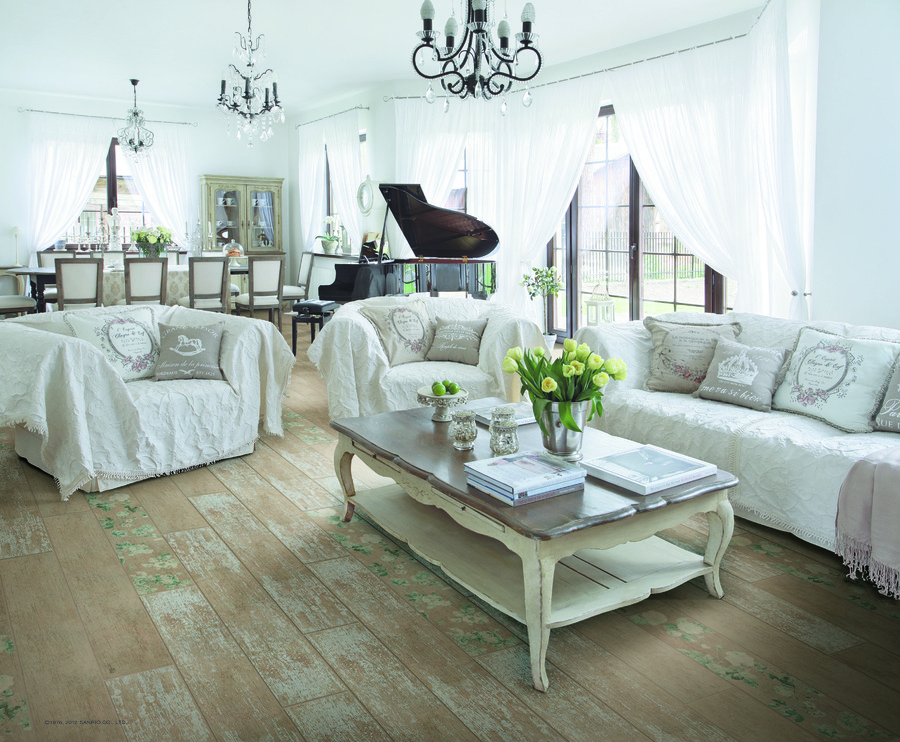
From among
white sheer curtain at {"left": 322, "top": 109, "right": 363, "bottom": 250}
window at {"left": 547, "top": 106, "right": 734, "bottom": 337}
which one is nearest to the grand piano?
window at {"left": 547, "top": 106, "right": 734, "bottom": 337}

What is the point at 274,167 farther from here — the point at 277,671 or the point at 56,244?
the point at 277,671

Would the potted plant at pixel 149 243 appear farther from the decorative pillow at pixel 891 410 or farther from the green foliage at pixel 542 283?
the decorative pillow at pixel 891 410

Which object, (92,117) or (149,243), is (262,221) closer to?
(92,117)

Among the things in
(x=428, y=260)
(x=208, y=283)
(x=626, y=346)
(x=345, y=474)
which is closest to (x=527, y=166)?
(x=428, y=260)

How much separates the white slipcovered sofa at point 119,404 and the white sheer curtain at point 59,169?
5956 mm

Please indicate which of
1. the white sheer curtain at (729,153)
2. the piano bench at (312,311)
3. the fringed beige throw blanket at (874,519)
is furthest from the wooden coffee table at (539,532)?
the piano bench at (312,311)

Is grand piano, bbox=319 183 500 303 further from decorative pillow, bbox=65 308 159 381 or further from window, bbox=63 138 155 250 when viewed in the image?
window, bbox=63 138 155 250

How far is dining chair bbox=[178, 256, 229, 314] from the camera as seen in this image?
697cm

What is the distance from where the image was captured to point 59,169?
30.5ft

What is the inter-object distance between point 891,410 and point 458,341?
2406 mm

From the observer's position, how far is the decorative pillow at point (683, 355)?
3803mm

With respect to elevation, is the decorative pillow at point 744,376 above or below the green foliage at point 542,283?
below

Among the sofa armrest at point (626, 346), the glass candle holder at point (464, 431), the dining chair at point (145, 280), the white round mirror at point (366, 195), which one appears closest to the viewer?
the glass candle holder at point (464, 431)

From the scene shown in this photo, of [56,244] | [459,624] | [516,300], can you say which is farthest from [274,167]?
[459,624]
